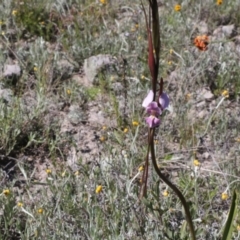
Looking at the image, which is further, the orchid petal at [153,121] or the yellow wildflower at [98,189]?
the yellow wildflower at [98,189]

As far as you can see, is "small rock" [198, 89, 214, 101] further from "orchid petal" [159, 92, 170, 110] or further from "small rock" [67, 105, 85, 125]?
"orchid petal" [159, 92, 170, 110]

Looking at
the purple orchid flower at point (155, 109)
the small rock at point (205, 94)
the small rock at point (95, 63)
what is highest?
the purple orchid flower at point (155, 109)

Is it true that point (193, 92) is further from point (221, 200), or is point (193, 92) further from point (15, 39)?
point (15, 39)

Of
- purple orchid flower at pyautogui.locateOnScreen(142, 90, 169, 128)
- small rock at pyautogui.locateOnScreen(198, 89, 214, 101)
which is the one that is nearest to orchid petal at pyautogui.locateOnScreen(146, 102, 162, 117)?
purple orchid flower at pyautogui.locateOnScreen(142, 90, 169, 128)

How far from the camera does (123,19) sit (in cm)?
449

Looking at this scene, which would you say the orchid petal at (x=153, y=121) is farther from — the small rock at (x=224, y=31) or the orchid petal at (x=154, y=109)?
the small rock at (x=224, y=31)

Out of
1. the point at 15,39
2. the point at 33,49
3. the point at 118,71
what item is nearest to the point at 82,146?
the point at 118,71

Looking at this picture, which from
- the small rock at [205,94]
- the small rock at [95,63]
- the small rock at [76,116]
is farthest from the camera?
the small rock at [95,63]

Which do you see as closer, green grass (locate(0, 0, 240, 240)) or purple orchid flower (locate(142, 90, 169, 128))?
purple orchid flower (locate(142, 90, 169, 128))

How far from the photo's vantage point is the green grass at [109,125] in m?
2.55

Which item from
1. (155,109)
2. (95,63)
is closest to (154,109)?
(155,109)

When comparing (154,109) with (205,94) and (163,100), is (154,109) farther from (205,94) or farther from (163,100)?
(205,94)

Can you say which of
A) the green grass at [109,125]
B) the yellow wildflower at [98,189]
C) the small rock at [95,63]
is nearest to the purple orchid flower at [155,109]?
the green grass at [109,125]

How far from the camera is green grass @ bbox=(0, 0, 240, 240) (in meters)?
2.55
